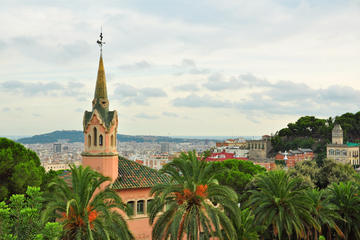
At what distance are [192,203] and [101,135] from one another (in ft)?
27.1

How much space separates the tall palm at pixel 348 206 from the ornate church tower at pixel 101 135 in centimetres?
1486

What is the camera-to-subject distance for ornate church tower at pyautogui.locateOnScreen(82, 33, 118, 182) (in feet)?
75.2

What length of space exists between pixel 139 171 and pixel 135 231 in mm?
3964

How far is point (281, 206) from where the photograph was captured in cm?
2156

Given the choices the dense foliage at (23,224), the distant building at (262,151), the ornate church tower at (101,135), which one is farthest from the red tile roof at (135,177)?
the distant building at (262,151)

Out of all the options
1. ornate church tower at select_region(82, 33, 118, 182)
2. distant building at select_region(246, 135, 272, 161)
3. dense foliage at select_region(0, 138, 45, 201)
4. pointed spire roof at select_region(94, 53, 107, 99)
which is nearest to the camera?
dense foliage at select_region(0, 138, 45, 201)

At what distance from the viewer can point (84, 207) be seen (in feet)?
53.5

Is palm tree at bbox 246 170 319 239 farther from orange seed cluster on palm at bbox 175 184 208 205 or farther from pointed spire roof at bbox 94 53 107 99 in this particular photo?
pointed spire roof at bbox 94 53 107 99

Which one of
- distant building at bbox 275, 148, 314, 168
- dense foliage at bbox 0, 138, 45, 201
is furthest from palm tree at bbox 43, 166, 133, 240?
distant building at bbox 275, 148, 314, 168

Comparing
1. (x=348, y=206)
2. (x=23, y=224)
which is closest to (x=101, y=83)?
(x=23, y=224)

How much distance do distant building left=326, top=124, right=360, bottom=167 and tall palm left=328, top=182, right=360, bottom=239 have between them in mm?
88189

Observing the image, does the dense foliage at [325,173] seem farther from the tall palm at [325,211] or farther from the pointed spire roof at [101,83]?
the pointed spire roof at [101,83]

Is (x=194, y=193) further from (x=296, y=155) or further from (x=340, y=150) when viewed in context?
(x=340, y=150)

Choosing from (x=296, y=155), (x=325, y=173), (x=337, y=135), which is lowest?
(x=296, y=155)
